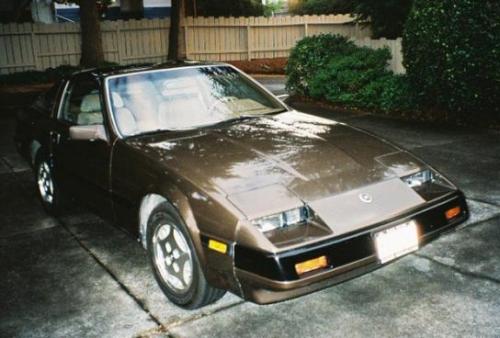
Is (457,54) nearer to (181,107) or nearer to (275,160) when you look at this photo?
(181,107)

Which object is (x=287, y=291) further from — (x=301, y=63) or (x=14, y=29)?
(x=14, y=29)

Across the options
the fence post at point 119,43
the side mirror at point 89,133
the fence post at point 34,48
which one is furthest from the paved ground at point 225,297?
the fence post at point 119,43

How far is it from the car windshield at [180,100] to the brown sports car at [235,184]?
10mm

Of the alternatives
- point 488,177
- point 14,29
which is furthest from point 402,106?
point 14,29

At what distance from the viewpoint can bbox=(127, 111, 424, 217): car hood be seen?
324 centimetres

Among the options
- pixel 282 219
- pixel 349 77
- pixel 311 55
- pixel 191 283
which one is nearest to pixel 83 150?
pixel 191 283

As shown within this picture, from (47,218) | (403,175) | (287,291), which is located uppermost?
(403,175)

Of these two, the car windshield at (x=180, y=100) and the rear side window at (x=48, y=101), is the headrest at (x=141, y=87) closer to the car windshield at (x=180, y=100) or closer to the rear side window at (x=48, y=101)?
the car windshield at (x=180, y=100)

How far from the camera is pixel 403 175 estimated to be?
3576 millimetres

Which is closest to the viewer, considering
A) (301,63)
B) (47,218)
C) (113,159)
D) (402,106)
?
(113,159)

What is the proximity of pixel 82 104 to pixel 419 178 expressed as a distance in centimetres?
296

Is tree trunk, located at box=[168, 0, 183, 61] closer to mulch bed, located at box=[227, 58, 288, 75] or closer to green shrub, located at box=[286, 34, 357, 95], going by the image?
mulch bed, located at box=[227, 58, 288, 75]

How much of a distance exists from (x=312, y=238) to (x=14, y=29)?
18272 mm

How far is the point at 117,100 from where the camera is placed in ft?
14.1
